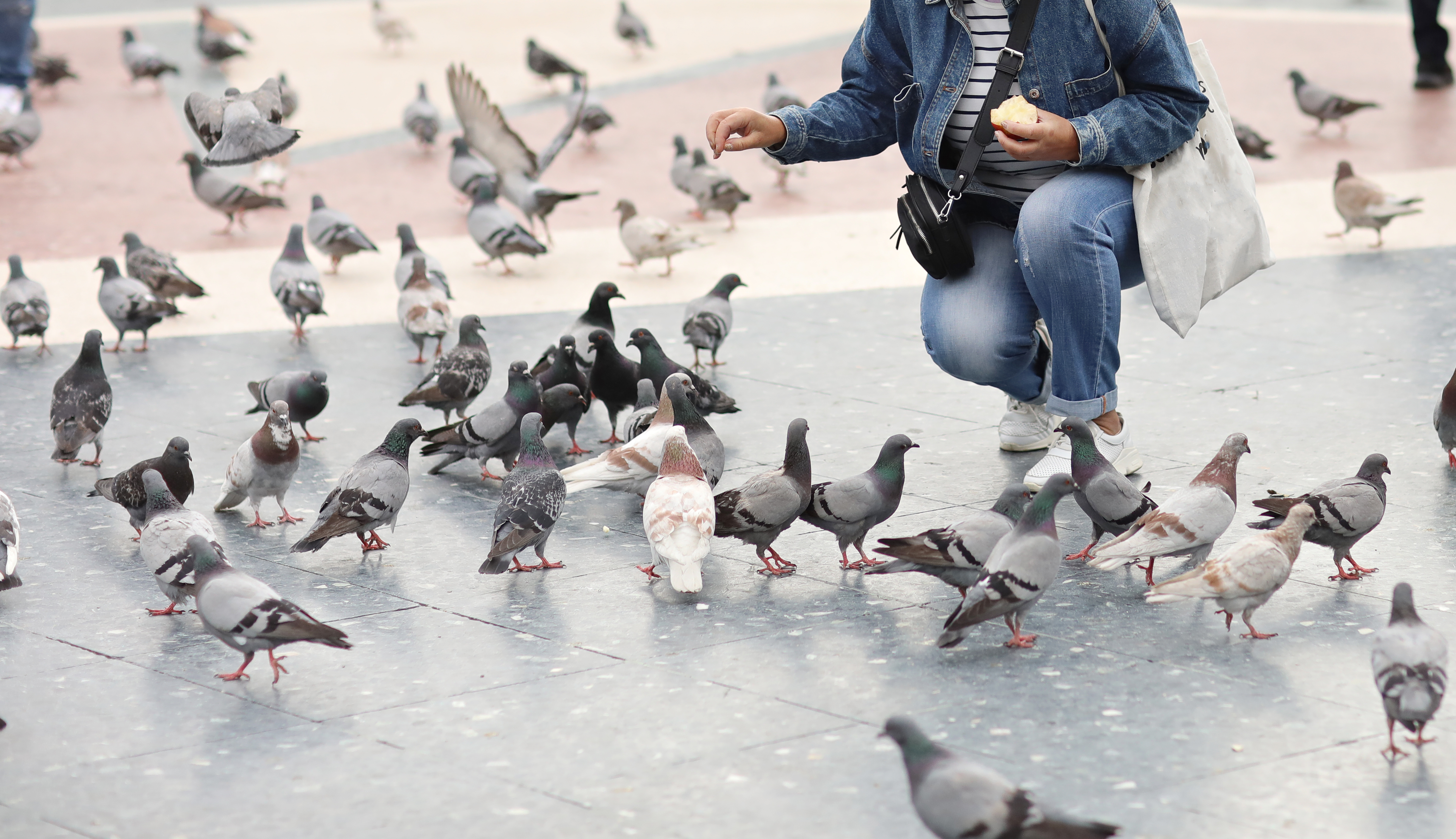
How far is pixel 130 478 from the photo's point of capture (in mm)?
5355

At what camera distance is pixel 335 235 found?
973cm

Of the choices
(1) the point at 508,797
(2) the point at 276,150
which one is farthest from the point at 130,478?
(1) the point at 508,797

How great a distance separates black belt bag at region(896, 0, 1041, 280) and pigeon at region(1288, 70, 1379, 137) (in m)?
8.60

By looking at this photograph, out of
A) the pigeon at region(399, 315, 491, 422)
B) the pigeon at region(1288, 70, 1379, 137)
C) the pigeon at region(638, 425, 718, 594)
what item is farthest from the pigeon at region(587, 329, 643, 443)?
the pigeon at region(1288, 70, 1379, 137)

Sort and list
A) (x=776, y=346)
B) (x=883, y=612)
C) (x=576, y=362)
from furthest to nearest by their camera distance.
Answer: (x=776, y=346) → (x=576, y=362) → (x=883, y=612)

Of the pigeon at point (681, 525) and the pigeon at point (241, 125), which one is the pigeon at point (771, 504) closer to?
the pigeon at point (681, 525)

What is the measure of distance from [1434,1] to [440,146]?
883cm

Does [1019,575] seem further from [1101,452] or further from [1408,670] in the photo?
[1101,452]

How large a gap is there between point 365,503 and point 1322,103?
10.5m

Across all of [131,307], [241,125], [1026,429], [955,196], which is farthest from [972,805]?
[131,307]

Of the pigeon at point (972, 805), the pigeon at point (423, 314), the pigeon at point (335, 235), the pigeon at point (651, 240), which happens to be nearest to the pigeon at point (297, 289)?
the pigeon at point (423, 314)

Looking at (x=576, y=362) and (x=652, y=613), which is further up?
(x=652, y=613)

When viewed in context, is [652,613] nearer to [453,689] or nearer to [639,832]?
[453,689]

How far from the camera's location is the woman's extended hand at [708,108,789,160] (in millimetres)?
5227
